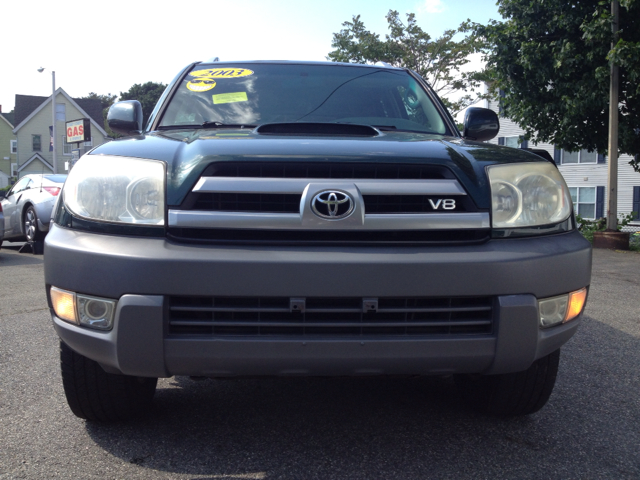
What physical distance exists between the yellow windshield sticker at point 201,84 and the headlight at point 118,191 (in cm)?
135

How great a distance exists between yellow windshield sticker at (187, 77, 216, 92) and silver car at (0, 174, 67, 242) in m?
7.97

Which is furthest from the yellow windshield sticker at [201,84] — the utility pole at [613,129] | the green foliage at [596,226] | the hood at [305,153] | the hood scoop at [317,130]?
the green foliage at [596,226]

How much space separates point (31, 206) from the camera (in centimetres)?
1142

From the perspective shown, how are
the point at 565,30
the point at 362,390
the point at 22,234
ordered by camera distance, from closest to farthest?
the point at 362,390, the point at 22,234, the point at 565,30

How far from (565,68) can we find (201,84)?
40.9ft

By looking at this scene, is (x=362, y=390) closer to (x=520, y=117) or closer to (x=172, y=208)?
(x=172, y=208)

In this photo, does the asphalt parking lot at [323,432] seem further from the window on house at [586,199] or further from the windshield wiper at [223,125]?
the window on house at [586,199]

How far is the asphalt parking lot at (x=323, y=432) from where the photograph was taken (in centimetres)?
225

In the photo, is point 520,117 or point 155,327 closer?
point 155,327

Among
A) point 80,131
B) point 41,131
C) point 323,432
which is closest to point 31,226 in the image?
point 323,432

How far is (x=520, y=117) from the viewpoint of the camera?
16031 mm

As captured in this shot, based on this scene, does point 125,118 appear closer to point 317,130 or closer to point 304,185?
point 317,130

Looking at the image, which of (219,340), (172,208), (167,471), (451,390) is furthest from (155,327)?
(451,390)

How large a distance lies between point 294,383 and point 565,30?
44.5 ft
